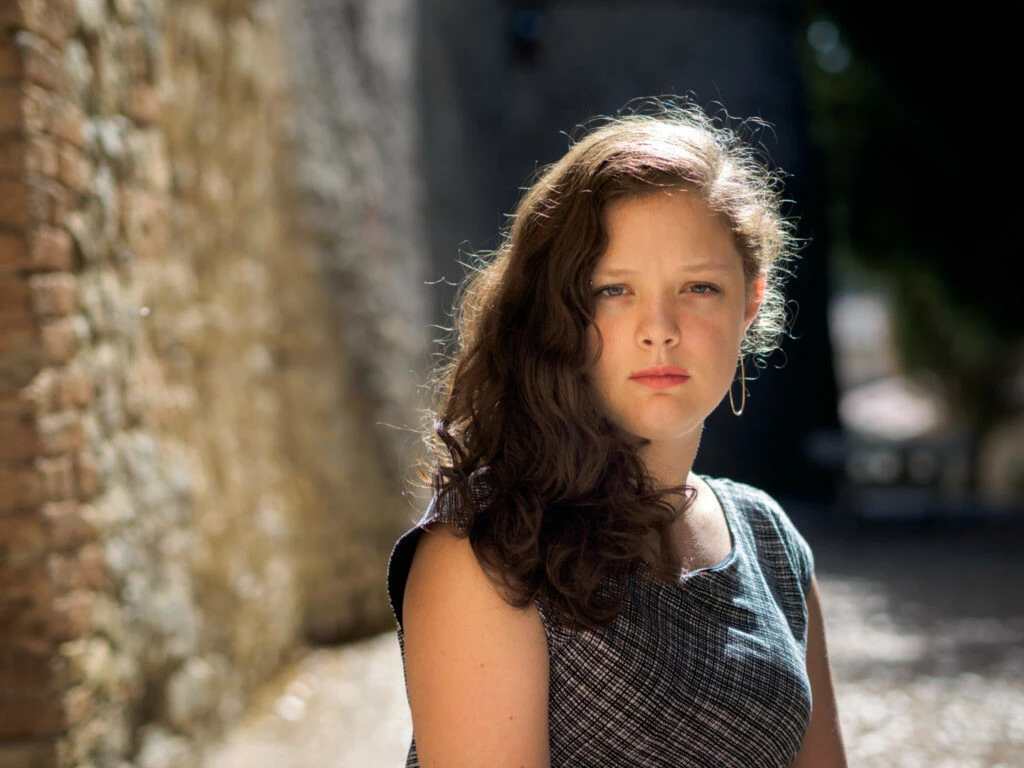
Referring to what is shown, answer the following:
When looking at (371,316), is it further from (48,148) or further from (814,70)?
(814,70)

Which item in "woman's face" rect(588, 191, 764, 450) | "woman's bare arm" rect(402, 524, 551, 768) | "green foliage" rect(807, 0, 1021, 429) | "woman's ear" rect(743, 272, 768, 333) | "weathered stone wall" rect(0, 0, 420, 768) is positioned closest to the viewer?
"woman's bare arm" rect(402, 524, 551, 768)

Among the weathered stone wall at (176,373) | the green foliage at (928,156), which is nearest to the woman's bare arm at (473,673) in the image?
the weathered stone wall at (176,373)

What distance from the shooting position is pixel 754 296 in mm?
1422

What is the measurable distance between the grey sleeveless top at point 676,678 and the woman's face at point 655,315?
0.17 meters

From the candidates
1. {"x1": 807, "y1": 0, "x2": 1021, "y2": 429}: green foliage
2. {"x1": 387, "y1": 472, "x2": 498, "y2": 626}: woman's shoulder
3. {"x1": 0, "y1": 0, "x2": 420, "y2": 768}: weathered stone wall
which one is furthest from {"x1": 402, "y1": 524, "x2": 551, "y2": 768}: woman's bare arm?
{"x1": 807, "y1": 0, "x2": 1021, "y2": 429}: green foliage

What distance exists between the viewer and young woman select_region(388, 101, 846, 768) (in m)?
1.10

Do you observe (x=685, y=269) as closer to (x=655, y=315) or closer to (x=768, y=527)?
(x=655, y=315)

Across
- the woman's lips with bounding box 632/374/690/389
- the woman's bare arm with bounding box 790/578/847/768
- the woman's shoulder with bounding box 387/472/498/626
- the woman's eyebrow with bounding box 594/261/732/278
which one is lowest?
the woman's bare arm with bounding box 790/578/847/768

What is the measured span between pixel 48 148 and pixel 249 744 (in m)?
1.87

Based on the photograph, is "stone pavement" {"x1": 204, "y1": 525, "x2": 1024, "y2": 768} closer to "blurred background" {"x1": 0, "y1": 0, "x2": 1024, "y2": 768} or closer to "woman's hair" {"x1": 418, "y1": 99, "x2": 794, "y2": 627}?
"blurred background" {"x1": 0, "y1": 0, "x2": 1024, "y2": 768}

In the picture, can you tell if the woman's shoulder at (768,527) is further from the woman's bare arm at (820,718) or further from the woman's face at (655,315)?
the woman's face at (655,315)

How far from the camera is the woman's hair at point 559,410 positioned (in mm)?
1129

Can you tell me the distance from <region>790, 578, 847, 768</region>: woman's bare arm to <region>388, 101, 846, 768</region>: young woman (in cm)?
12

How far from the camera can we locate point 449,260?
24.8 ft
